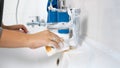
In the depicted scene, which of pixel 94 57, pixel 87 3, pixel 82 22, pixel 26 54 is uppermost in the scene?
pixel 87 3

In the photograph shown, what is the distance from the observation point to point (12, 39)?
0.83 metres

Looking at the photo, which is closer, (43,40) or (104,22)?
(104,22)

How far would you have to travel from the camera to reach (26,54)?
48.3 inches

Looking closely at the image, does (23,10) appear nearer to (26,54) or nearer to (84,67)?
(26,54)

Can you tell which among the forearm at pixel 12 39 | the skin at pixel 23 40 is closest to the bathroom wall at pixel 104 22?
the skin at pixel 23 40

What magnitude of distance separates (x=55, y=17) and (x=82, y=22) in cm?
19

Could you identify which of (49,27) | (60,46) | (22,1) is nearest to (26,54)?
(49,27)

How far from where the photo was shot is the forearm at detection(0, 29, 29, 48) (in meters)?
0.81

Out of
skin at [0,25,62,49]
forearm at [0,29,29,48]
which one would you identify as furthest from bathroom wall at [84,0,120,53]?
forearm at [0,29,29,48]

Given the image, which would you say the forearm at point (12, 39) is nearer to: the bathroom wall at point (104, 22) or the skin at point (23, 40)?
the skin at point (23, 40)

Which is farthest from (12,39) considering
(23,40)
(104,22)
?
(104,22)

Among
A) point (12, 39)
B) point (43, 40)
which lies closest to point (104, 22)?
point (43, 40)

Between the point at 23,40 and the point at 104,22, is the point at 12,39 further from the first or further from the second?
the point at 104,22

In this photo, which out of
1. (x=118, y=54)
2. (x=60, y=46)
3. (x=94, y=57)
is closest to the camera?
(x=118, y=54)
